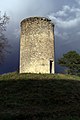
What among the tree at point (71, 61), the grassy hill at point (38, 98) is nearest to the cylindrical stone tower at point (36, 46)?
the grassy hill at point (38, 98)

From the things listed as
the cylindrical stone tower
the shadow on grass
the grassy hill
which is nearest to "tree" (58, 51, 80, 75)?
the cylindrical stone tower

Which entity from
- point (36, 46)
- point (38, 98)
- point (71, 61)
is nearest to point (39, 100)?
point (38, 98)

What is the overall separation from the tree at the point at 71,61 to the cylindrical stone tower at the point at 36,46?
23316 mm

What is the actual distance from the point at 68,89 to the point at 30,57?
8.77 meters

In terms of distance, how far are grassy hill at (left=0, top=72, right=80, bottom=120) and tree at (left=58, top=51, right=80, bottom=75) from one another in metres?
27.4

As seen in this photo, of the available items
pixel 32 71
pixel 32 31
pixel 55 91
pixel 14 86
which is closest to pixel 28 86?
pixel 14 86

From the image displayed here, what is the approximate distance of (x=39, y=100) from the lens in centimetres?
1961

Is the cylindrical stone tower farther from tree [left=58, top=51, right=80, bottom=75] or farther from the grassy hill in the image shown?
tree [left=58, top=51, right=80, bottom=75]

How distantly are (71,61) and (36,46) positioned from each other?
25.2m

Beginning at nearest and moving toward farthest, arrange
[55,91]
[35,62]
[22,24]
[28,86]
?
1. [55,91]
2. [28,86]
3. [35,62]
4. [22,24]

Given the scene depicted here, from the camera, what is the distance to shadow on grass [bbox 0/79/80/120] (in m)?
14.6

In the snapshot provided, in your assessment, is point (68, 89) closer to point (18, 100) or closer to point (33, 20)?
point (18, 100)

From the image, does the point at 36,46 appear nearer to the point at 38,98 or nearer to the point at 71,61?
the point at 38,98

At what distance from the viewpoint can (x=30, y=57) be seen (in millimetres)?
30969
